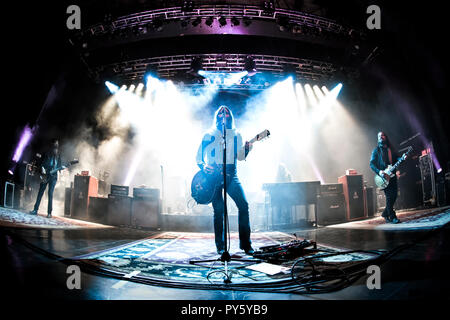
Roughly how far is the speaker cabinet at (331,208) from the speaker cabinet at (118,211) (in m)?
6.04

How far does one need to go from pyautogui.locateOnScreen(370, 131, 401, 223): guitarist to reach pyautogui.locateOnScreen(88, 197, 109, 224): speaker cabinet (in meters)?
7.80

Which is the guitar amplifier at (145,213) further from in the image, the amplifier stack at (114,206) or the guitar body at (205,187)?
the guitar body at (205,187)

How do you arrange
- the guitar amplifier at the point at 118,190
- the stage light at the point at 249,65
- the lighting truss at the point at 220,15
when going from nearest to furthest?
1. the lighting truss at the point at 220,15
2. the guitar amplifier at the point at 118,190
3. the stage light at the point at 249,65

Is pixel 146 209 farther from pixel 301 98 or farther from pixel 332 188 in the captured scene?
pixel 301 98

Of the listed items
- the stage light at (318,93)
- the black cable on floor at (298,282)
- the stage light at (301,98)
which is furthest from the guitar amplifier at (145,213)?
the stage light at (318,93)

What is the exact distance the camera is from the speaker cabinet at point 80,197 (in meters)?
7.21

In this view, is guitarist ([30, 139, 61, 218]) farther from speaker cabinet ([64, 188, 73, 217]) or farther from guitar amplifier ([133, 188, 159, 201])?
guitar amplifier ([133, 188, 159, 201])

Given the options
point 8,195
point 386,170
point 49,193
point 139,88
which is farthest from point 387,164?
point 8,195

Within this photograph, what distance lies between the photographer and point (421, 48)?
16.8 ft

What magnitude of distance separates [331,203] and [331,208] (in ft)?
0.51

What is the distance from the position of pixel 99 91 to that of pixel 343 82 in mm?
8997

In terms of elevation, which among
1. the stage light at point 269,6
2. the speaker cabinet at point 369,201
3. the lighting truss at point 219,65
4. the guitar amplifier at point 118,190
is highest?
the stage light at point 269,6

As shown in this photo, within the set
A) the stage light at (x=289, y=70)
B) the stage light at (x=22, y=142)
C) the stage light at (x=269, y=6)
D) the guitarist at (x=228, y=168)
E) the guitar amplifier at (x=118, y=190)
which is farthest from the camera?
the stage light at (x=289, y=70)
